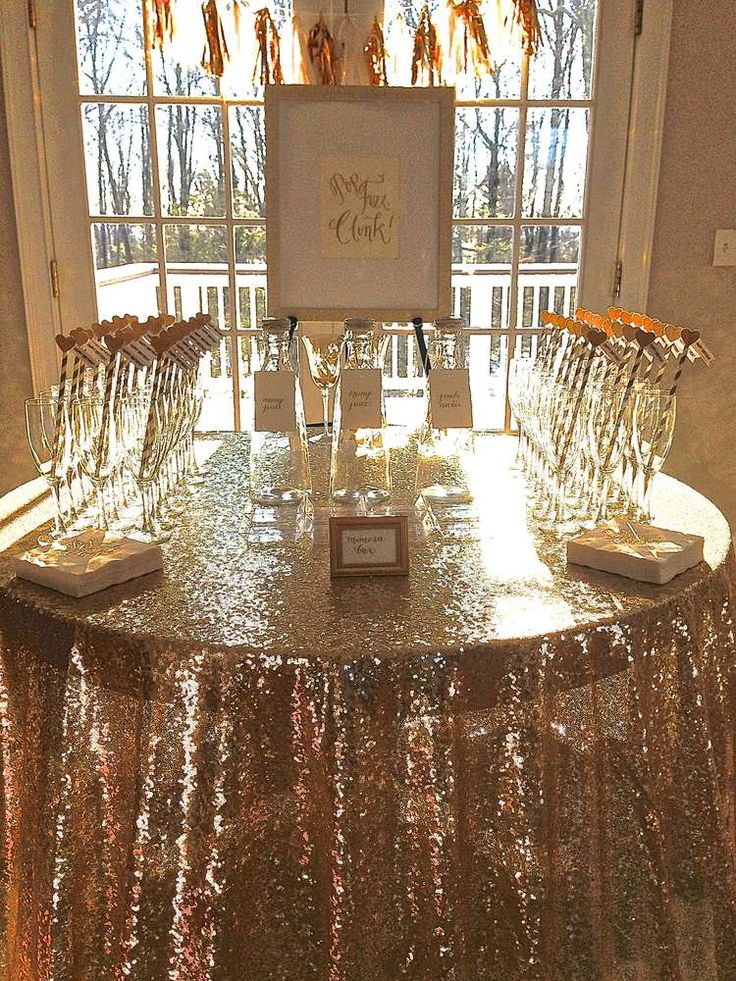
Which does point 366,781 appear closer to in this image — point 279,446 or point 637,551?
point 637,551

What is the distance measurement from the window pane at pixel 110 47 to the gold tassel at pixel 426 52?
0.82 metres

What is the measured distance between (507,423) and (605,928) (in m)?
2.08

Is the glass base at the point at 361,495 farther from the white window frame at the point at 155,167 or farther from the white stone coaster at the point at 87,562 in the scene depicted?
the white window frame at the point at 155,167

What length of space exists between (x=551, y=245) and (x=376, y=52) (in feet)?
2.64

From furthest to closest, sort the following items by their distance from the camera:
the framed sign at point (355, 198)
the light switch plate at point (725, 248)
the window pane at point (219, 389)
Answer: the window pane at point (219, 389) < the light switch plate at point (725, 248) < the framed sign at point (355, 198)

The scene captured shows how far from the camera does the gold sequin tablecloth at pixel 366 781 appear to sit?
102 centimetres

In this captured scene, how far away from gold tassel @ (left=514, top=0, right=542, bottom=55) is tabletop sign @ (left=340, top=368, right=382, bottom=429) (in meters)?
1.68

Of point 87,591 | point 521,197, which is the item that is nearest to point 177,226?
point 521,197

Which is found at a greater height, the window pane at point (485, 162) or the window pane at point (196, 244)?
the window pane at point (485, 162)

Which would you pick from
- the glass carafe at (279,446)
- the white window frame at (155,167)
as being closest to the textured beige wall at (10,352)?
the white window frame at (155,167)

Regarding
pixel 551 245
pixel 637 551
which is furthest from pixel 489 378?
pixel 637 551

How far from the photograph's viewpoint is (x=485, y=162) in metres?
2.82

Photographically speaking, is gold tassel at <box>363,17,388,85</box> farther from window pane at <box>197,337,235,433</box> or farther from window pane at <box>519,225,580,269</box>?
window pane at <box>197,337,235,433</box>

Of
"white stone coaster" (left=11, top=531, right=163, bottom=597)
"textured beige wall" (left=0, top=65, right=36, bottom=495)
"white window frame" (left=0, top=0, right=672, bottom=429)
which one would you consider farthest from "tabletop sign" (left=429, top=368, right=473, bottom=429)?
"textured beige wall" (left=0, top=65, right=36, bottom=495)
